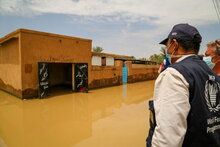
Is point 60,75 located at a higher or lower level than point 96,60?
lower

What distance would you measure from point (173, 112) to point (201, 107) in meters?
0.22

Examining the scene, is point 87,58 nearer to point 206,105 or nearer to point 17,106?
point 17,106

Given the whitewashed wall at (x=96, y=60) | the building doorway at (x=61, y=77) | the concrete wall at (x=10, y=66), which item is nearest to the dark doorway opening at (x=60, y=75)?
the building doorway at (x=61, y=77)

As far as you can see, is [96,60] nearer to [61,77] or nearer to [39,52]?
[61,77]

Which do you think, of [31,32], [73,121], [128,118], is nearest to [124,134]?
[128,118]

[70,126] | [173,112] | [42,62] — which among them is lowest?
[70,126]

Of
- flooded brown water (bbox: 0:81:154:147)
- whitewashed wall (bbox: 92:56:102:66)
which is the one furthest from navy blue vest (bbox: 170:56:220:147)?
whitewashed wall (bbox: 92:56:102:66)

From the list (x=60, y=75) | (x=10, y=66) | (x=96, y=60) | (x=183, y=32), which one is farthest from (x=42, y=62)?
(x=183, y=32)

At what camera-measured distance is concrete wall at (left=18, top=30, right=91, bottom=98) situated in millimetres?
7270

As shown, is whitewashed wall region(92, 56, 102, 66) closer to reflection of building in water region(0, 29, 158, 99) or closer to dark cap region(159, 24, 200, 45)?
reflection of building in water region(0, 29, 158, 99)

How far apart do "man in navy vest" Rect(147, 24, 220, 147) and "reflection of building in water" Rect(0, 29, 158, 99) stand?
7729 mm

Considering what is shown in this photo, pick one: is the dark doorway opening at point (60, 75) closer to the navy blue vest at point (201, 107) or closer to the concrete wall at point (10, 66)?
the concrete wall at point (10, 66)

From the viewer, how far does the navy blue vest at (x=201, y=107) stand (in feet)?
3.17

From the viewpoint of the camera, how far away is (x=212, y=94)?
1062 mm
